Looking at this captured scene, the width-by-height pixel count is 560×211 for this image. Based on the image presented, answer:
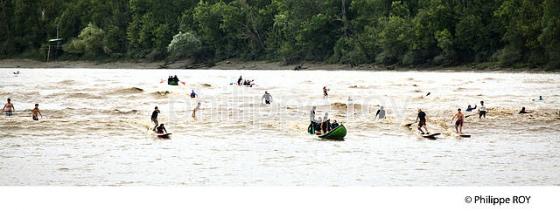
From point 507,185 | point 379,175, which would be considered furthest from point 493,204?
point 379,175

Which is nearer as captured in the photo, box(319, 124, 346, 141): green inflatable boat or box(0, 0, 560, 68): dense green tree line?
box(319, 124, 346, 141): green inflatable boat

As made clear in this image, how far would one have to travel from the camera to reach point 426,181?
1083 inches

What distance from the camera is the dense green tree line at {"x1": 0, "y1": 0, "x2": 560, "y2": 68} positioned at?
4476 inches

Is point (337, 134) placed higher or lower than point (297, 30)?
lower

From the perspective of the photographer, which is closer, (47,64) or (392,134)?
(392,134)

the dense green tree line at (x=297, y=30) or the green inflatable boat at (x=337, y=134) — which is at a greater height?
the dense green tree line at (x=297, y=30)

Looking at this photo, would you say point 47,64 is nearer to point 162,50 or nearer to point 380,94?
point 162,50

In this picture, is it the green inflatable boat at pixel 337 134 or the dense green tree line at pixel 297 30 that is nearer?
the green inflatable boat at pixel 337 134

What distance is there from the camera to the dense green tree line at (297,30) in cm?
11369

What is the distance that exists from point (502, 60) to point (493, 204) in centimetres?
9627

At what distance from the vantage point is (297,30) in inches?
5768

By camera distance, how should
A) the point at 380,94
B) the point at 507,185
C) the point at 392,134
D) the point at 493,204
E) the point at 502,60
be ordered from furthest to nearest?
the point at 502,60 < the point at 380,94 < the point at 392,134 < the point at 507,185 < the point at 493,204

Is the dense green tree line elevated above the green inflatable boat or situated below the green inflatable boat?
above

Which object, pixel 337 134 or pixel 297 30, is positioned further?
pixel 297 30
